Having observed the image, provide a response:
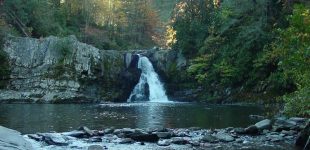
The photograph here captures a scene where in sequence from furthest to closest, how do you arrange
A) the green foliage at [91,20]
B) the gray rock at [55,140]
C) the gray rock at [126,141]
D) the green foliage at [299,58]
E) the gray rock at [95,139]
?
the green foliage at [91,20] → the gray rock at [95,139] → the gray rock at [126,141] → the gray rock at [55,140] → the green foliage at [299,58]

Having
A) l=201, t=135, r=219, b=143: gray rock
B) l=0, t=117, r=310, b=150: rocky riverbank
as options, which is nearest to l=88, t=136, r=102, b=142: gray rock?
l=0, t=117, r=310, b=150: rocky riverbank

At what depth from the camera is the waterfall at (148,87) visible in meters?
49.8

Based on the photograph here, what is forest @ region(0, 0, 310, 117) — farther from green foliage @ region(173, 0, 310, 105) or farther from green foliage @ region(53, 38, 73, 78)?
green foliage @ region(53, 38, 73, 78)

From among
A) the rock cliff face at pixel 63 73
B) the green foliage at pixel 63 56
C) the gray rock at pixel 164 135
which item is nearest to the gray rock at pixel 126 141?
the gray rock at pixel 164 135

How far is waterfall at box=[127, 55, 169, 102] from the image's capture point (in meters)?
49.8

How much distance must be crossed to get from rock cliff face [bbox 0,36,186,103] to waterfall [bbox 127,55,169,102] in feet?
2.66

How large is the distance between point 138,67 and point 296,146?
36.9 meters

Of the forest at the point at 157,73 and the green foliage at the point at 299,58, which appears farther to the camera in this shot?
the forest at the point at 157,73

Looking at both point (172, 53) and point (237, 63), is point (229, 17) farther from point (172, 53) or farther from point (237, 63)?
point (172, 53)

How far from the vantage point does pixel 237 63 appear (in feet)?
138

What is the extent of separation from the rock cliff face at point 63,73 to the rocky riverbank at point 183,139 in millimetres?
26457

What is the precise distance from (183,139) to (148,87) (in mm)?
32543

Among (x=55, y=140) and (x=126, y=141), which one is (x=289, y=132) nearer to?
(x=126, y=141)

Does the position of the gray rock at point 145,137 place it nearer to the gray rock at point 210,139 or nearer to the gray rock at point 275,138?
the gray rock at point 210,139
